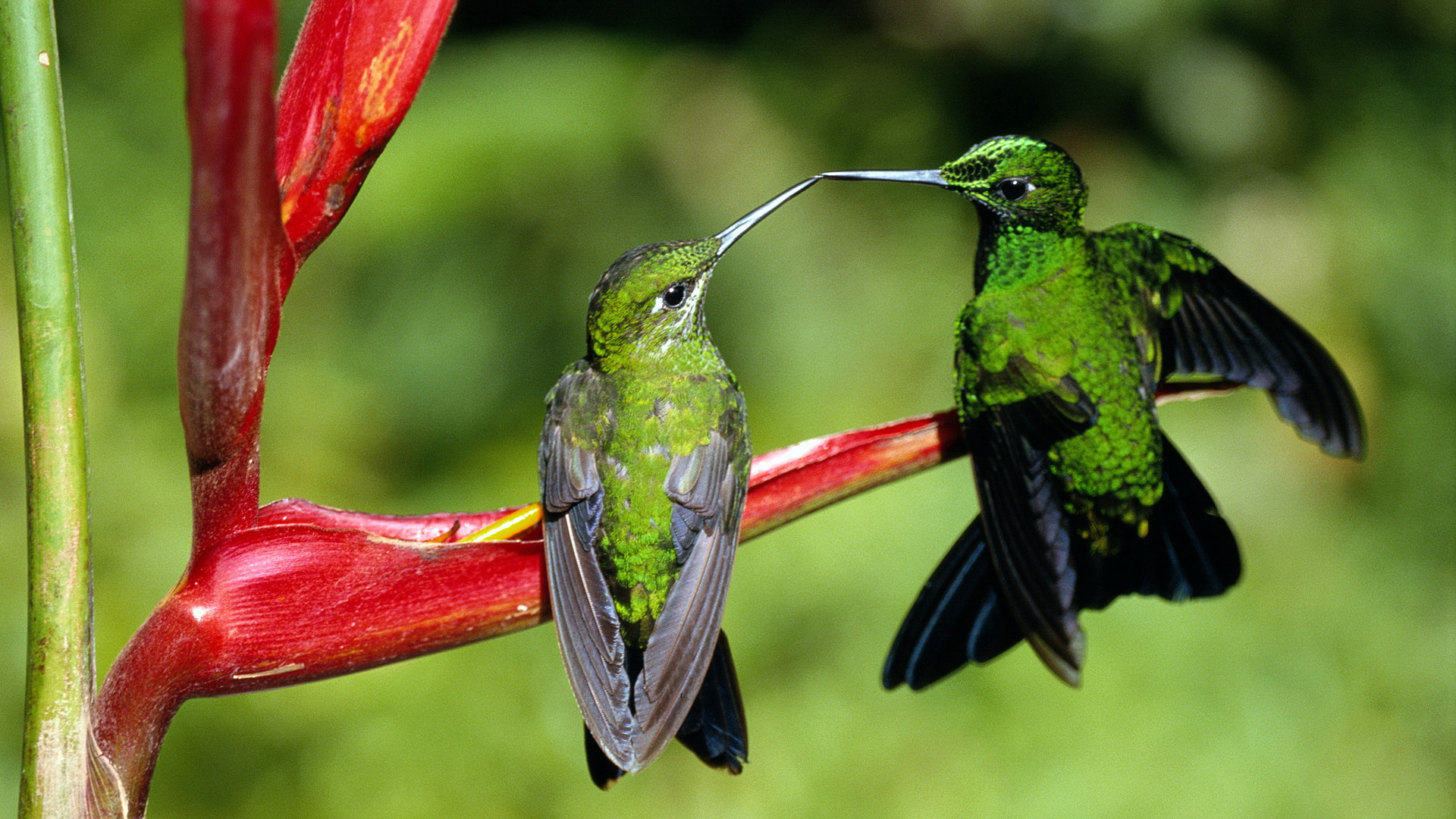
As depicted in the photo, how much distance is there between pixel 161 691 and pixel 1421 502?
9.36 feet

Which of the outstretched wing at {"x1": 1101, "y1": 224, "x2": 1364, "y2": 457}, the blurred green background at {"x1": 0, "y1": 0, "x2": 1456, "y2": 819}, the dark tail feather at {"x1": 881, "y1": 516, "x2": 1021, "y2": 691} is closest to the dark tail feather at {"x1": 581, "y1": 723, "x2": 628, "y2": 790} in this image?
the dark tail feather at {"x1": 881, "y1": 516, "x2": 1021, "y2": 691}

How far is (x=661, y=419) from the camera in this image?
870mm

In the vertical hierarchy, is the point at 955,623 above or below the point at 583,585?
below

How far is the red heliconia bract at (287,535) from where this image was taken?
552mm

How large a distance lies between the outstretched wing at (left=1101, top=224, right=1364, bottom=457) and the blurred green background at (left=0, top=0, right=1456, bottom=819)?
1390mm

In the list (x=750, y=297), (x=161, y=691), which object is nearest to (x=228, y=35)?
(x=161, y=691)

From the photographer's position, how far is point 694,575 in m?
0.77

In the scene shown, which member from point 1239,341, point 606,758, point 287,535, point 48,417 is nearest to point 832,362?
point 1239,341

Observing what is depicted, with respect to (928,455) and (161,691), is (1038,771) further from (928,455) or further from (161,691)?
(161,691)

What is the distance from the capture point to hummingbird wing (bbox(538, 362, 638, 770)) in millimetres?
713

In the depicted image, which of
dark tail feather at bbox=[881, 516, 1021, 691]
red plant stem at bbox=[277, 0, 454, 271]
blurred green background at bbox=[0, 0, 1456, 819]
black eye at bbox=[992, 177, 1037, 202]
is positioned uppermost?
red plant stem at bbox=[277, 0, 454, 271]

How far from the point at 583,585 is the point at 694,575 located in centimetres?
7

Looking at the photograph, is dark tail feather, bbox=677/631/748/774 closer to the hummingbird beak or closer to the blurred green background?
the hummingbird beak

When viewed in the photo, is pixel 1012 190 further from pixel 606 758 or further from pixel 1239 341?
pixel 606 758
